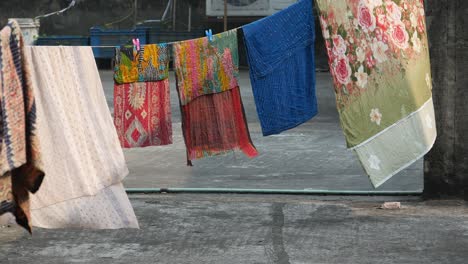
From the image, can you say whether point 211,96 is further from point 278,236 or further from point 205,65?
point 278,236

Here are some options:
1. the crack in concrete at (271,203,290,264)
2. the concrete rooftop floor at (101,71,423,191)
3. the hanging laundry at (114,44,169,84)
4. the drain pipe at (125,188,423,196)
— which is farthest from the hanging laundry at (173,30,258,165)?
the concrete rooftop floor at (101,71,423,191)

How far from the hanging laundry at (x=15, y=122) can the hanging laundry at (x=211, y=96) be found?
132 inches

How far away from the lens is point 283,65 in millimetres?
7480

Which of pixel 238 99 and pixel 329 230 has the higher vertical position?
pixel 238 99

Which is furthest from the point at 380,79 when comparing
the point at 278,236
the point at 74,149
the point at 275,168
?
the point at 275,168

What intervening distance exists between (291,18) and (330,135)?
6761mm

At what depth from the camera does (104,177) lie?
19.2ft

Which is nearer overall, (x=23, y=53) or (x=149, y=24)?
(x=23, y=53)

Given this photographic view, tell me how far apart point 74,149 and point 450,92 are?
13.2ft

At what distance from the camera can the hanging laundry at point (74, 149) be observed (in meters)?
5.57

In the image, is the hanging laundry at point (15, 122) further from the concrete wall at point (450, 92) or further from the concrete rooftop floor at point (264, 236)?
the concrete wall at point (450, 92)

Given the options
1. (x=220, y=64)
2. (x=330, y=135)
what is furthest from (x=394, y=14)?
(x=330, y=135)

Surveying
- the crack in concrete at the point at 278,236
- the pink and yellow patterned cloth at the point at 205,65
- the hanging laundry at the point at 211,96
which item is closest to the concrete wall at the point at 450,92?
the crack in concrete at the point at 278,236

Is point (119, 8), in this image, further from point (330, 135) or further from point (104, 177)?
point (104, 177)
